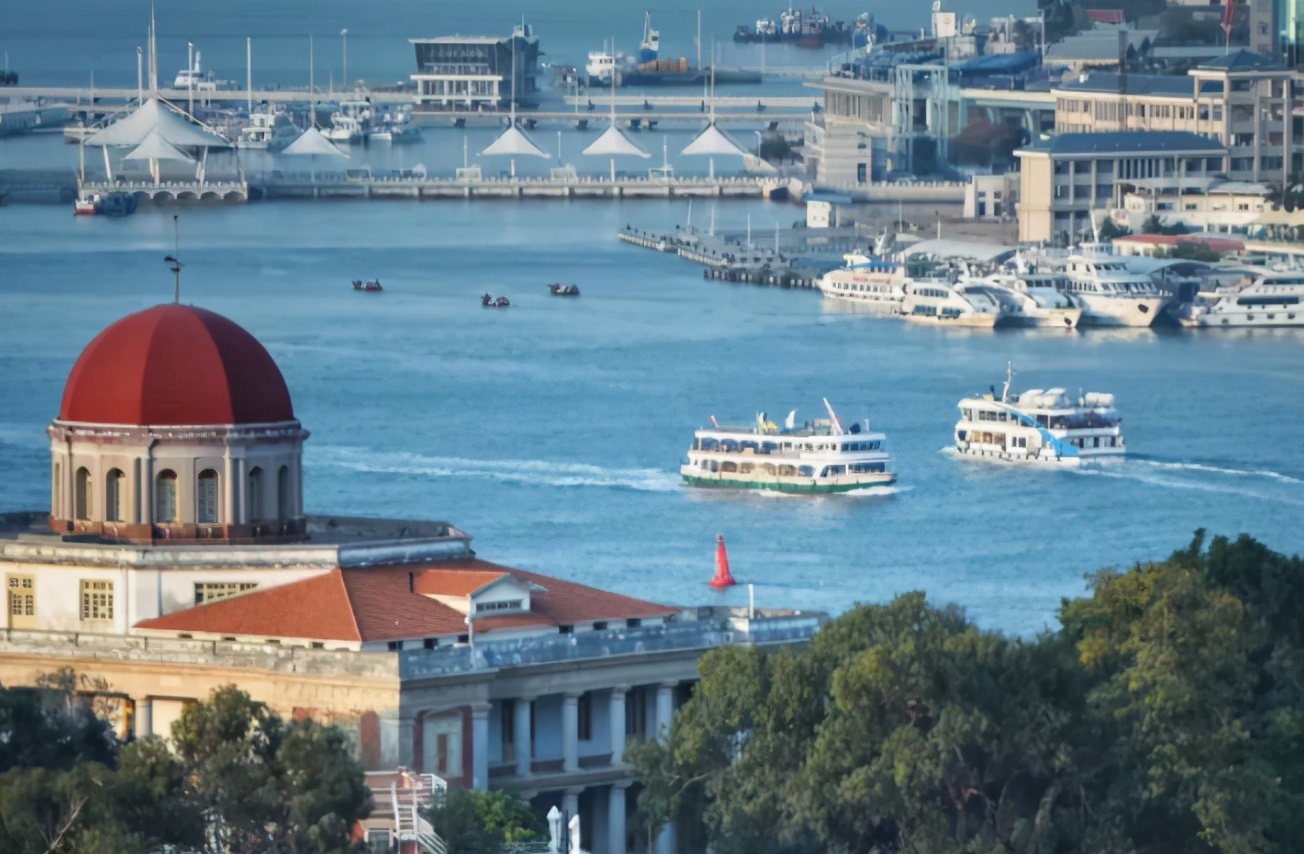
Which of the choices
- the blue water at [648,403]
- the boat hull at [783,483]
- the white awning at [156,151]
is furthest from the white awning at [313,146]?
the boat hull at [783,483]

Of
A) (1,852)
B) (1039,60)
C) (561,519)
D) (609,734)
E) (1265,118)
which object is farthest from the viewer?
(1039,60)

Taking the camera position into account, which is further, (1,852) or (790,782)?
(790,782)

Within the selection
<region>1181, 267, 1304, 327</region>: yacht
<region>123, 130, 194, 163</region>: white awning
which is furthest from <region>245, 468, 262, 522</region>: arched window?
<region>123, 130, 194, 163</region>: white awning

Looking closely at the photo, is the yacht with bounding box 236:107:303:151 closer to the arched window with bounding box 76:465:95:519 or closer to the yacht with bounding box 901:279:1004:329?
the yacht with bounding box 901:279:1004:329

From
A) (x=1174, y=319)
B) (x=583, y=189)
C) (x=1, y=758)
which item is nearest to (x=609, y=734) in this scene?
(x=1, y=758)

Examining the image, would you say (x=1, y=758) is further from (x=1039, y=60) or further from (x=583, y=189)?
(x=1039, y=60)
